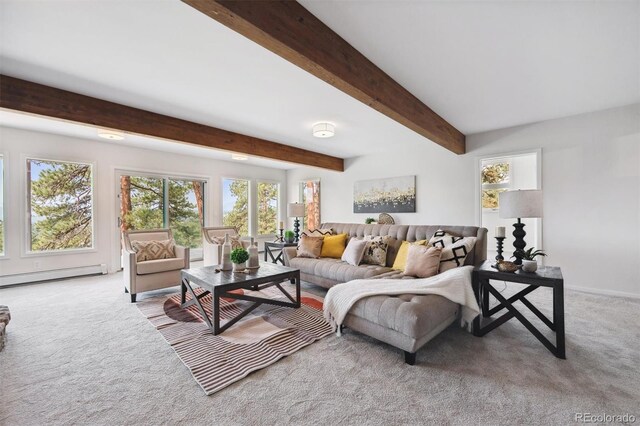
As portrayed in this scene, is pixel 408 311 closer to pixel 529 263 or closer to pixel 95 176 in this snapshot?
pixel 529 263

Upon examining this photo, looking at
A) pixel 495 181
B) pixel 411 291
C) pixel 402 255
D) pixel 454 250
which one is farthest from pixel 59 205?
pixel 495 181

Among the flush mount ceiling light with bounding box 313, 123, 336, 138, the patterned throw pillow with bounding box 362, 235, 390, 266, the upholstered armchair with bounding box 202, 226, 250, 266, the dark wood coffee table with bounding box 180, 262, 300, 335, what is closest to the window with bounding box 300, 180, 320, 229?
the upholstered armchair with bounding box 202, 226, 250, 266

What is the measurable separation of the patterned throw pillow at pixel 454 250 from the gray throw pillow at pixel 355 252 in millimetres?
883

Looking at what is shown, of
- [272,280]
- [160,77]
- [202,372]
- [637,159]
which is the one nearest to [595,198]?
[637,159]

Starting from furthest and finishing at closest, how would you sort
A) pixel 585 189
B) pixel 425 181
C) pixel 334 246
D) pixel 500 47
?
pixel 425 181 < pixel 334 246 < pixel 585 189 < pixel 500 47

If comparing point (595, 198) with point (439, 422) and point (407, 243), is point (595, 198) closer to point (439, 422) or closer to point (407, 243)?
point (407, 243)

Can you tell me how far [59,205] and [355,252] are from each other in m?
4.85

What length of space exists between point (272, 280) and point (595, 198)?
4248 mm

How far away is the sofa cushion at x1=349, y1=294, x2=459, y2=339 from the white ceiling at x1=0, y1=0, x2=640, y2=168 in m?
1.96

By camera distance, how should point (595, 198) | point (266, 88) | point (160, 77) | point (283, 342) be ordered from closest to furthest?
1. point (283, 342)
2. point (160, 77)
3. point (266, 88)
4. point (595, 198)

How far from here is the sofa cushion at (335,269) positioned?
314cm

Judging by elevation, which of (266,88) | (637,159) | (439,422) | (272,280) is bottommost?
(439,422)

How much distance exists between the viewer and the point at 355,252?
3537mm

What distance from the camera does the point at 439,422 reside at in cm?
144
